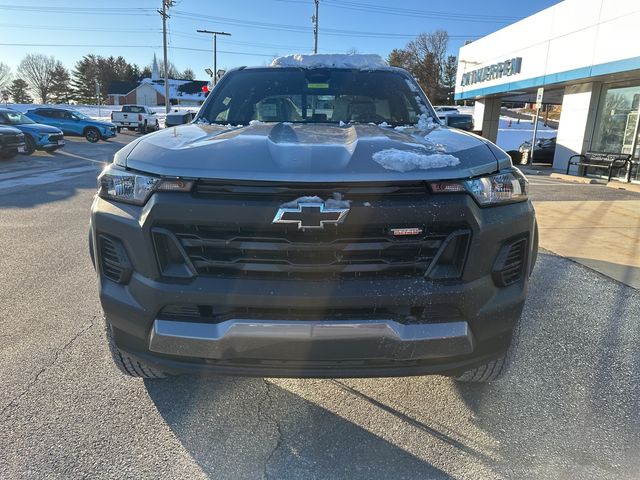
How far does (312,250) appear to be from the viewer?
74.3 inches

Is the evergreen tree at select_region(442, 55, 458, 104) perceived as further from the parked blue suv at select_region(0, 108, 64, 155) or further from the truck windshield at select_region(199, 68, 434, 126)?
the truck windshield at select_region(199, 68, 434, 126)

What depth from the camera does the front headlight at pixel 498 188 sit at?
2.00 metres

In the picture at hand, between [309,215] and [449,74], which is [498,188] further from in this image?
[449,74]

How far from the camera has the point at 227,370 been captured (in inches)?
78.5

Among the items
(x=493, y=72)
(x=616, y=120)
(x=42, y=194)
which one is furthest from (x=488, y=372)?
(x=493, y=72)

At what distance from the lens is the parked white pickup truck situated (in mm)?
33438

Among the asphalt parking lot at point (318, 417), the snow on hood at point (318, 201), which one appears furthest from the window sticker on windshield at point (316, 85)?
the asphalt parking lot at point (318, 417)

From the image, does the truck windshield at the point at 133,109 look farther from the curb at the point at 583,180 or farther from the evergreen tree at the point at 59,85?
the evergreen tree at the point at 59,85

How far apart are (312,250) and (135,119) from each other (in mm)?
35418

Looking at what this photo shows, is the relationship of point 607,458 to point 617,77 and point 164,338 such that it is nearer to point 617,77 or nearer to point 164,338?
point 164,338

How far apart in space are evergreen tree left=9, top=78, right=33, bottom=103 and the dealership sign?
80.0 metres

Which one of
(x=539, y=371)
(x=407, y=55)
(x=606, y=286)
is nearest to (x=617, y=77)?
(x=606, y=286)

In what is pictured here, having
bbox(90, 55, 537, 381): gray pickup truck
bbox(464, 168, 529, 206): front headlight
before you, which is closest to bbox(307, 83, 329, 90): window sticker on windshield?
bbox(90, 55, 537, 381): gray pickup truck

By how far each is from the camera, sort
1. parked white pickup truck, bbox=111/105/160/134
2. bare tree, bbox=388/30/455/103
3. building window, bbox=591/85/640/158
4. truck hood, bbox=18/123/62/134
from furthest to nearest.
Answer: bare tree, bbox=388/30/455/103 → parked white pickup truck, bbox=111/105/160/134 → truck hood, bbox=18/123/62/134 → building window, bbox=591/85/640/158
